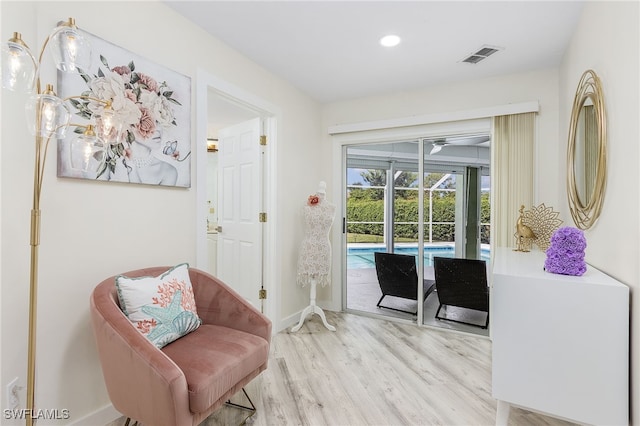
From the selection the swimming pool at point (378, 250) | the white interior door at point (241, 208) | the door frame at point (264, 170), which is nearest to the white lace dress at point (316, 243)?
the door frame at point (264, 170)

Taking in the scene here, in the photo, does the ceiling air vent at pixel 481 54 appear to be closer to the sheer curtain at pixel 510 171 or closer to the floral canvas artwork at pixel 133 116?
the sheer curtain at pixel 510 171

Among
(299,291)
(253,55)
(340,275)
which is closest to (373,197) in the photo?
(340,275)

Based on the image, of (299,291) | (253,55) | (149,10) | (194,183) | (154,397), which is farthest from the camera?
(299,291)

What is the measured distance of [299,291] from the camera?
11.8 feet

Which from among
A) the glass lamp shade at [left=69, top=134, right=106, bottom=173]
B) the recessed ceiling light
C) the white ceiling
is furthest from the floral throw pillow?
the recessed ceiling light

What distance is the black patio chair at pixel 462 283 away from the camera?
316 cm

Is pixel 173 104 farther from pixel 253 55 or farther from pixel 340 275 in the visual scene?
pixel 340 275

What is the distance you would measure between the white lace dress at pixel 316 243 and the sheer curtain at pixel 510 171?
1.55 m

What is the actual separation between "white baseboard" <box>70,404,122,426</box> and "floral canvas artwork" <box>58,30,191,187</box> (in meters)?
1.25

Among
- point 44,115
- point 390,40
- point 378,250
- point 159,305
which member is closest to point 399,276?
point 378,250

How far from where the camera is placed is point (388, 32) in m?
2.40

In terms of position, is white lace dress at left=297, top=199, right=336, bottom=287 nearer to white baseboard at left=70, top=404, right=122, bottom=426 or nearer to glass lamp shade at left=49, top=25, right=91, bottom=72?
white baseboard at left=70, top=404, right=122, bottom=426

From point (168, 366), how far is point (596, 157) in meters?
2.29

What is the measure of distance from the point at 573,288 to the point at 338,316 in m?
2.64
